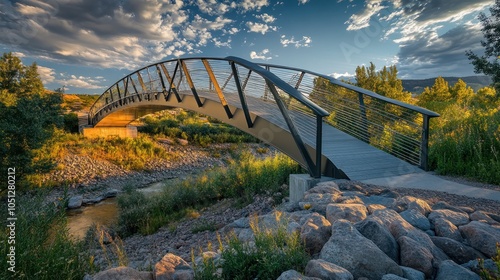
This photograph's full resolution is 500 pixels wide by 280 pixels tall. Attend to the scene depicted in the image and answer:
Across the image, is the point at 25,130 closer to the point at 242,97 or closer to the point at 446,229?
the point at 242,97

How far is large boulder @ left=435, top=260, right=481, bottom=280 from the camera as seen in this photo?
204 cm

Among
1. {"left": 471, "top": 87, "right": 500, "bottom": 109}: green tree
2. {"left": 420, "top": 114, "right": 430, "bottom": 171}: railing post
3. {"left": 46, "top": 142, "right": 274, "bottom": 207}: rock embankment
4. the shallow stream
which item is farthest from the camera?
{"left": 46, "top": 142, "right": 274, "bottom": 207}: rock embankment

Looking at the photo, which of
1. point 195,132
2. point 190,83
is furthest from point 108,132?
point 190,83

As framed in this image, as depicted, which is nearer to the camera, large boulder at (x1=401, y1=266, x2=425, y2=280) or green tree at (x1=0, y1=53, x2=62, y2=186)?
large boulder at (x1=401, y1=266, x2=425, y2=280)

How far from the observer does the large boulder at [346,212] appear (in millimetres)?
3105

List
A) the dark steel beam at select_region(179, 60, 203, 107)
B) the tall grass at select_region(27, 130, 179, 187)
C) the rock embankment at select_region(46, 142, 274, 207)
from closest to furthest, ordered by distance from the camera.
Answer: the dark steel beam at select_region(179, 60, 203, 107) → the rock embankment at select_region(46, 142, 274, 207) → the tall grass at select_region(27, 130, 179, 187)

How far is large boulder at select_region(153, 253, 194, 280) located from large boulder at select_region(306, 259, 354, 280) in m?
0.98

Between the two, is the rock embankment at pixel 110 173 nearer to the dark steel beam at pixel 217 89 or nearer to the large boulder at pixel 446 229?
the dark steel beam at pixel 217 89

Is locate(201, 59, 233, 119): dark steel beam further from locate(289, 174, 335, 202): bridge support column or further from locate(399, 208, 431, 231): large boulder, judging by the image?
locate(399, 208, 431, 231): large boulder

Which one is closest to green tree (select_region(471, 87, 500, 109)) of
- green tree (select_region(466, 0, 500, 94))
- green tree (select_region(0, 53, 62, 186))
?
green tree (select_region(466, 0, 500, 94))

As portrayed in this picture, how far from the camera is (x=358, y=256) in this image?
2205 mm

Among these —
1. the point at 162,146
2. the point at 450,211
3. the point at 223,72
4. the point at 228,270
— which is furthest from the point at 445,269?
the point at 162,146

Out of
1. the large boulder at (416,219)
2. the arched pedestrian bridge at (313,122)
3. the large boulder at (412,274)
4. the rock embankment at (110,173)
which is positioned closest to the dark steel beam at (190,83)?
the arched pedestrian bridge at (313,122)

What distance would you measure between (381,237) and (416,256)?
0.95ft
